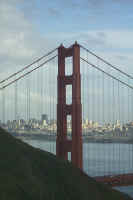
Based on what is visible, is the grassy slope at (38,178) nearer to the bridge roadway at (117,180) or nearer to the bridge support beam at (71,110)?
the bridge support beam at (71,110)

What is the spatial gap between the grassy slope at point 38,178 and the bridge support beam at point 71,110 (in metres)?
2.71

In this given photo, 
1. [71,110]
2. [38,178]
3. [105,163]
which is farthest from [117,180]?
[105,163]

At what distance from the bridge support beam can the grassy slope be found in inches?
107

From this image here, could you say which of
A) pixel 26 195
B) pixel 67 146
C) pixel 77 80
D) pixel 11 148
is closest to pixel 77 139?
pixel 67 146

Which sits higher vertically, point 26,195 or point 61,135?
point 61,135

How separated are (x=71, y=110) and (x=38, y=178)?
242 inches

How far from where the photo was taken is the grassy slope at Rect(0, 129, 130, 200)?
9023 mm

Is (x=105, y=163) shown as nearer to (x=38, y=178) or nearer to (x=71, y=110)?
(x=71, y=110)

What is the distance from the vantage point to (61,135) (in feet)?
54.5

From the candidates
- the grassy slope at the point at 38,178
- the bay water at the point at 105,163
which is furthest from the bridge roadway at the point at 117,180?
the grassy slope at the point at 38,178

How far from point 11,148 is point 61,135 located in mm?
5014

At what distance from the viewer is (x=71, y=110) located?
1609 cm

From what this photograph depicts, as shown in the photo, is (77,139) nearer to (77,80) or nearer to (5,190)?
(77,80)

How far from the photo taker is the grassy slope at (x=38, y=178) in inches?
355
